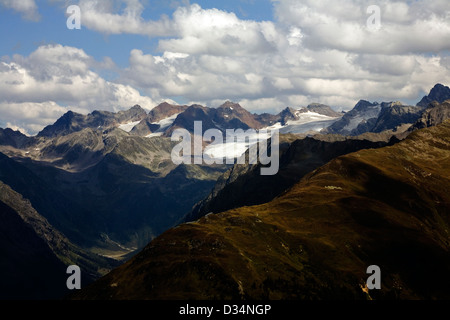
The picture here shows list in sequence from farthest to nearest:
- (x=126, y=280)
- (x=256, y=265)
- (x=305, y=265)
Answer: (x=305, y=265)
(x=256, y=265)
(x=126, y=280)

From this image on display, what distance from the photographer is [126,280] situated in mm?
154125

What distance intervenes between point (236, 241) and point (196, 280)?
38.2m

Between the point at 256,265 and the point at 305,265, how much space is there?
24420 millimetres
